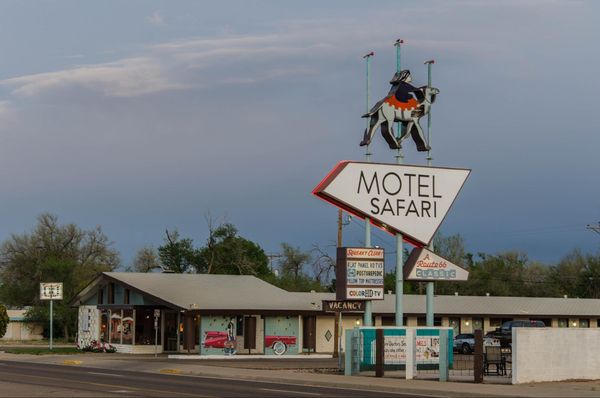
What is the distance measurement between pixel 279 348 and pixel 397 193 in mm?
21451

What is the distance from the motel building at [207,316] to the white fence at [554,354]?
2503 cm

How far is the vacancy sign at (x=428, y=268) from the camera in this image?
38938 millimetres

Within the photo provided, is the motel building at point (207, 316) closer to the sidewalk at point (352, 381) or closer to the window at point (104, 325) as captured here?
the window at point (104, 325)

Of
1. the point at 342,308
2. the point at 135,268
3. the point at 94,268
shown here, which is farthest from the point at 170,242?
the point at 342,308

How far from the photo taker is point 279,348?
58219 mm

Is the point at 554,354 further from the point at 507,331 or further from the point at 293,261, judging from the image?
the point at 293,261

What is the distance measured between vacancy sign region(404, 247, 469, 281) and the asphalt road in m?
8.04

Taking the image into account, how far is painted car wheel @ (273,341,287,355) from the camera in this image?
190 ft

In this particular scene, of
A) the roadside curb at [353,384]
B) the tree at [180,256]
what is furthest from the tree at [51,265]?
the roadside curb at [353,384]

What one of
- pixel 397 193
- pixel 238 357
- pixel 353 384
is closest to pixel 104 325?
pixel 238 357

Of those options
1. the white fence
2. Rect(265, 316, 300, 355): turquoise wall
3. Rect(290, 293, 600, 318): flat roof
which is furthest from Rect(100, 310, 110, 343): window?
the white fence

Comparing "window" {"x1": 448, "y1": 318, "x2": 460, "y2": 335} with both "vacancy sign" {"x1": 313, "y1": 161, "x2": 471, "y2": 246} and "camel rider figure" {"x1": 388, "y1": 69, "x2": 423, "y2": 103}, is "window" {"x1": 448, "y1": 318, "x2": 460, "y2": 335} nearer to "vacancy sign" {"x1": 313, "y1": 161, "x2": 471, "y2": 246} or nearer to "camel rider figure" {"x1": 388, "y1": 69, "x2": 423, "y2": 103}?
"vacancy sign" {"x1": 313, "y1": 161, "x2": 471, "y2": 246}

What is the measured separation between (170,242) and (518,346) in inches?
2874

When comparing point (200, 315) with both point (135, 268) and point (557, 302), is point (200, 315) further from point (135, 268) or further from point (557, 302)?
point (135, 268)
